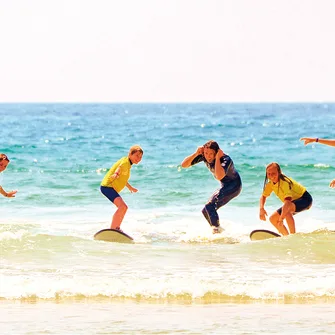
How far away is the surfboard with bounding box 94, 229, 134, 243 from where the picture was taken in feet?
43.1

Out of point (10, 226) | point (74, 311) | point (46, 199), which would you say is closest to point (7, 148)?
point (46, 199)

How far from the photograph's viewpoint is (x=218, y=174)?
1325cm

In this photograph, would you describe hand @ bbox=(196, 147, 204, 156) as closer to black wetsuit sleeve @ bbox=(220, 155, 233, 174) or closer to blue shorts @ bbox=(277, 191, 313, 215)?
black wetsuit sleeve @ bbox=(220, 155, 233, 174)

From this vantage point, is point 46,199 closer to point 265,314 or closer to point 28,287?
point 28,287

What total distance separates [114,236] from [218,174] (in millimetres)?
1737

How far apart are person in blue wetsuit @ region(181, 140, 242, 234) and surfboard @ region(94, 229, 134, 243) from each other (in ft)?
4.19

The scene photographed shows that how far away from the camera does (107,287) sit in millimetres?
10148

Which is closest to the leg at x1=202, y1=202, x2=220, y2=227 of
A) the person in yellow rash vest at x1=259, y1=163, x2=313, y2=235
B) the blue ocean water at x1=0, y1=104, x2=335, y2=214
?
the person in yellow rash vest at x1=259, y1=163, x2=313, y2=235

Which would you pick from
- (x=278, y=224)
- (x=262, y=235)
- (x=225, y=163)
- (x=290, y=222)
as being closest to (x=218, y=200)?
(x=225, y=163)

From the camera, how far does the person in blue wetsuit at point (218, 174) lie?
515 inches

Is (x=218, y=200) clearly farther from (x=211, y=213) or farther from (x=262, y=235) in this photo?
(x=262, y=235)

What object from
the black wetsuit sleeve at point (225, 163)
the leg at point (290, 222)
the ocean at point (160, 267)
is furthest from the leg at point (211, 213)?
the leg at point (290, 222)

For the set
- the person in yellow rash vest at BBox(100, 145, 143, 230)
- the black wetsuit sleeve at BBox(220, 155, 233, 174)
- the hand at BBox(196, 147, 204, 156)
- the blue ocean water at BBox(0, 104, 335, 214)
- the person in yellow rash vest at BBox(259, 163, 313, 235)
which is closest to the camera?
the person in yellow rash vest at BBox(259, 163, 313, 235)

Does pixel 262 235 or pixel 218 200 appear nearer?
pixel 262 235
